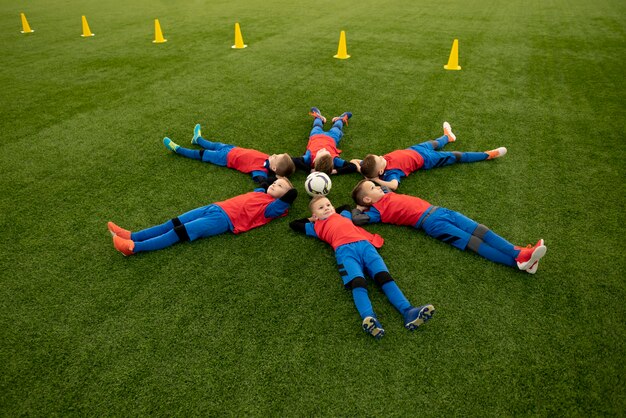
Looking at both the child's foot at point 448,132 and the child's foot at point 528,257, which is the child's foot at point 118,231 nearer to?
the child's foot at point 528,257

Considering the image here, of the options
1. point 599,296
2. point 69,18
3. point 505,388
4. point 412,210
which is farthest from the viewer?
point 69,18

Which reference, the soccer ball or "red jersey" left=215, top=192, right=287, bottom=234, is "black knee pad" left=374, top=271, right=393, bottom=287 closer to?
the soccer ball

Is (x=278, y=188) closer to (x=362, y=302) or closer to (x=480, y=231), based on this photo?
(x=362, y=302)

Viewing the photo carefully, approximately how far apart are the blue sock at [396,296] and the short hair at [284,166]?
5.26ft

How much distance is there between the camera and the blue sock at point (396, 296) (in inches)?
107

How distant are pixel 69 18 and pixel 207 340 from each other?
41.1ft

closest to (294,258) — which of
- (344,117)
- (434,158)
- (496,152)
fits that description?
(434,158)

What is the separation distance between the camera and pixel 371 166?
12.8ft

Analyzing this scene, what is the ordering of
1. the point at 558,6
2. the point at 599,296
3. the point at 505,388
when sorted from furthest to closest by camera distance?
the point at 558,6, the point at 599,296, the point at 505,388

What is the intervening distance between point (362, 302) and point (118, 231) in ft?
6.65

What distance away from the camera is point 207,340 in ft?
8.54

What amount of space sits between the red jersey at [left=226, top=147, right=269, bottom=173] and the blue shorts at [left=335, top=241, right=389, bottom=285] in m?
1.56

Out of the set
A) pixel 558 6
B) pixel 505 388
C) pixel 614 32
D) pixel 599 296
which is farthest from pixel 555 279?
pixel 558 6

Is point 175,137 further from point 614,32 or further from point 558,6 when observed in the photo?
point 558,6
